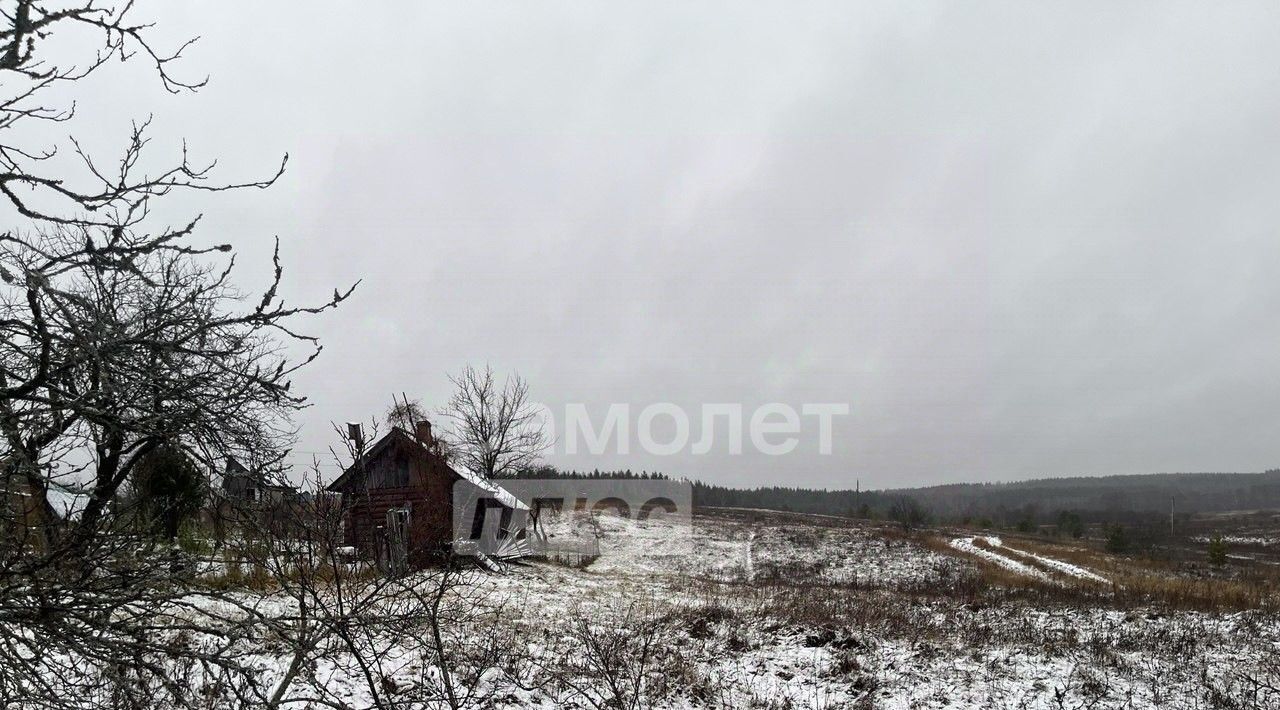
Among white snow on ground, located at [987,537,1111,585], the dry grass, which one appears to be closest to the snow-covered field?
the dry grass

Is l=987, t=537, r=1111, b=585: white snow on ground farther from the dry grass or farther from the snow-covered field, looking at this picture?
the snow-covered field

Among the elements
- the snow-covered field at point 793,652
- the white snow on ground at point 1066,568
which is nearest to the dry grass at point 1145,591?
the white snow on ground at point 1066,568

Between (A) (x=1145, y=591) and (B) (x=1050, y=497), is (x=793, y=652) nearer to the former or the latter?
(A) (x=1145, y=591)

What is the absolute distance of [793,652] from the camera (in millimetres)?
10875

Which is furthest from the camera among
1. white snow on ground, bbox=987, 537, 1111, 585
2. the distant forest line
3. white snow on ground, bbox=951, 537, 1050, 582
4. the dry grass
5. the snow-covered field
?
the distant forest line

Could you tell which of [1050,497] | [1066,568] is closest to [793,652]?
[1066,568]

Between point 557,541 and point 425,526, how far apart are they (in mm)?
25509

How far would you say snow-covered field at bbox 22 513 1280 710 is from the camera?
8039 mm

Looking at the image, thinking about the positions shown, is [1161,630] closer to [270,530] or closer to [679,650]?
[679,650]

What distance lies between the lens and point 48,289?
7.50ft

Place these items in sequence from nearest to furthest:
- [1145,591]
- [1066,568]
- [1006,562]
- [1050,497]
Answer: [1145,591] → [1066,568] → [1006,562] → [1050,497]

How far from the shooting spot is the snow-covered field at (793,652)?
8039 mm

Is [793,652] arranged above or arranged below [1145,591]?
above

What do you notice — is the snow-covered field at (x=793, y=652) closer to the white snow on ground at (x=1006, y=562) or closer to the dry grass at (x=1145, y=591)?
the dry grass at (x=1145, y=591)
